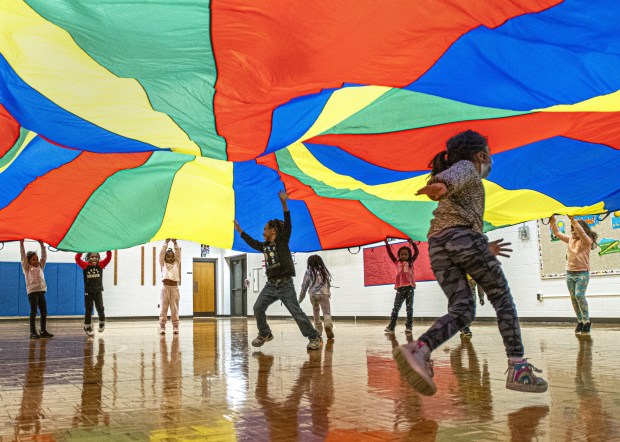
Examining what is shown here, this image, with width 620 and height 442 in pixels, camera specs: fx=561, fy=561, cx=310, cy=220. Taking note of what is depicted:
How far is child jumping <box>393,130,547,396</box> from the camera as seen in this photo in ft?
7.23

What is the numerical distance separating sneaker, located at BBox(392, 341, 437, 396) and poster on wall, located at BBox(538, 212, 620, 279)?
6.81 meters

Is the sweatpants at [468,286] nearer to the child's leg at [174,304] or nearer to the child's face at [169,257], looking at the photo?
the child's face at [169,257]

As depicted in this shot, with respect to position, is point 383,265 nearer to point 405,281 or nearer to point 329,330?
point 405,281

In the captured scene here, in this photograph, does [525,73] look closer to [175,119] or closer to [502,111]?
[502,111]

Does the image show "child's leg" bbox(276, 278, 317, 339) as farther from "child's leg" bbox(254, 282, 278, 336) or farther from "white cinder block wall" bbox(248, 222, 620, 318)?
"white cinder block wall" bbox(248, 222, 620, 318)

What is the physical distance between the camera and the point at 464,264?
7.54 feet

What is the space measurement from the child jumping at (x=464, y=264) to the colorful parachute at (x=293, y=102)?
2.48ft

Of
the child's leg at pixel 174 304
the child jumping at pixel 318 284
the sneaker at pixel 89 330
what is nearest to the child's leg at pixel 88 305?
the sneaker at pixel 89 330

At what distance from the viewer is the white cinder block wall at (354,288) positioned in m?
9.33

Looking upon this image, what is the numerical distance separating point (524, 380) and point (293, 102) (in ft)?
6.35

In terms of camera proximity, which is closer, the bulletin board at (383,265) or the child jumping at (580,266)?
the child jumping at (580,266)

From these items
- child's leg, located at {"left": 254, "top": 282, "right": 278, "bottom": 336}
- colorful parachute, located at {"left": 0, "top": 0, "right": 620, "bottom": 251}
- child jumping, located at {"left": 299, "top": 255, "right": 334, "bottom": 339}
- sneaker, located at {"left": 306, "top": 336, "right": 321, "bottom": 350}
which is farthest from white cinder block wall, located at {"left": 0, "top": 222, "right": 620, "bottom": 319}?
child's leg, located at {"left": 254, "top": 282, "right": 278, "bottom": 336}

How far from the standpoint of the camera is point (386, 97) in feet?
11.3

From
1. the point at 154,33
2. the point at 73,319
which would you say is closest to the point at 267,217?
the point at 154,33
